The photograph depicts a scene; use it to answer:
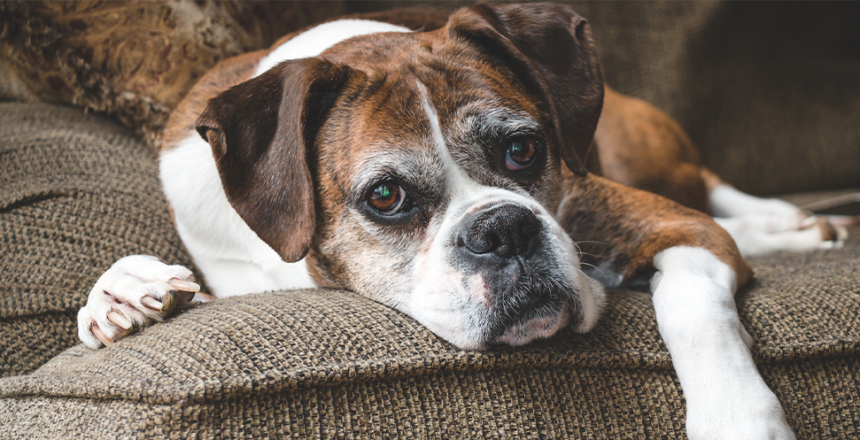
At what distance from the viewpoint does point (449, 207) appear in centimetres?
157

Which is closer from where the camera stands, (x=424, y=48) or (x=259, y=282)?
(x=424, y=48)

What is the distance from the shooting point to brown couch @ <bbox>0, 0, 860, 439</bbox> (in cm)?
118

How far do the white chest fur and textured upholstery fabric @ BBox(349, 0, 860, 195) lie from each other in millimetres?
2125

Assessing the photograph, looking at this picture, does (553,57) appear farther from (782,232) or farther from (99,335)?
(782,232)

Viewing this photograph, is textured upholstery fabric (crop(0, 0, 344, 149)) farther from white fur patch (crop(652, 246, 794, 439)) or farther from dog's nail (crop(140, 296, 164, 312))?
white fur patch (crop(652, 246, 794, 439))

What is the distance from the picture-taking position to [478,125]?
1576 mm

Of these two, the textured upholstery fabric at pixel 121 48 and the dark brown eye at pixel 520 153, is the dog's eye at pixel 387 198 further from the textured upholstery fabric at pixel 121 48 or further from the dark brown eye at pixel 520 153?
the textured upholstery fabric at pixel 121 48

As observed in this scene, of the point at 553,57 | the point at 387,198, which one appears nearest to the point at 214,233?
the point at 387,198

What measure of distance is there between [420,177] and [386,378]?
0.50 meters

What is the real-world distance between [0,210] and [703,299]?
1847mm

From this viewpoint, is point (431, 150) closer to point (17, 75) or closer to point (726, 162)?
point (17, 75)

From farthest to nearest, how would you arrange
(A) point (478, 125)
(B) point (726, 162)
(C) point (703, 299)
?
1. (B) point (726, 162)
2. (A) point (478, 125)
3. (C) point (703, 299)

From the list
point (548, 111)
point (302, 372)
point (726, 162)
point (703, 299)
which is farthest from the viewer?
point (726, 162)

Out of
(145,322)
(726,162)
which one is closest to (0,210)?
(145,322)
